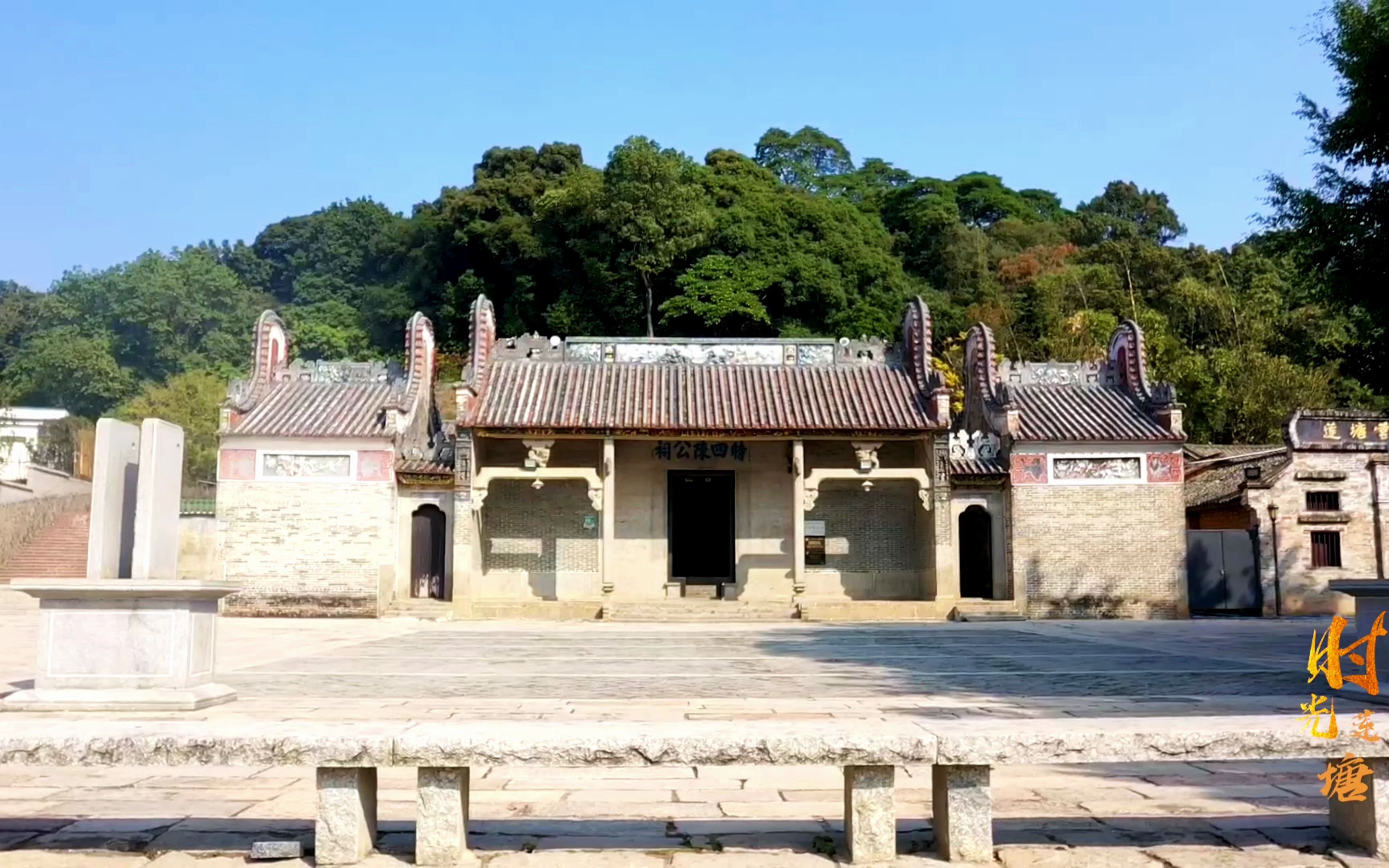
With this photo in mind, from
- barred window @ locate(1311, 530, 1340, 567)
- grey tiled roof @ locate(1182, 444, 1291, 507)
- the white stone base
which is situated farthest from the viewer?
grey tiled roof @ locate(1182, 444, 1291, 507)

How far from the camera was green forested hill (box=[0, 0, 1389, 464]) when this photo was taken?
122 feet

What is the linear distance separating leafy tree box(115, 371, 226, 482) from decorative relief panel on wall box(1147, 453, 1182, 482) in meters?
27.8

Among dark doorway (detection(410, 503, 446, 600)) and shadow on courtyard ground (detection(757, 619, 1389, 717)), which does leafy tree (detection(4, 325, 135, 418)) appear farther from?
shadow on courtyard ground (detection(757, 619, 1389, 717))

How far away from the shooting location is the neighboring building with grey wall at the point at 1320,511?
22.1 m

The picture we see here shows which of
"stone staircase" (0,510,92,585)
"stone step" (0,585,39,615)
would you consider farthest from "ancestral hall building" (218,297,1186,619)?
"stone staircase" (0,510,92,585)

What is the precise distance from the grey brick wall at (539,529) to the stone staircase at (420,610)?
5.27 feet

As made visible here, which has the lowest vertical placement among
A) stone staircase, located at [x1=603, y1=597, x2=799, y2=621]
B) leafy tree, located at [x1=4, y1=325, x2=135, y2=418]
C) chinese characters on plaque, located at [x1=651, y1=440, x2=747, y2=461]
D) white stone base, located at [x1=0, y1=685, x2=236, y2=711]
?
stone staircase, located at [x1=603, y1=597, x2=799, y2=621]

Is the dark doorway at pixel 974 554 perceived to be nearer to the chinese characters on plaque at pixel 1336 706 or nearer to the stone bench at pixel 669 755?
the chinese characters on plaque at pixel 1336 706

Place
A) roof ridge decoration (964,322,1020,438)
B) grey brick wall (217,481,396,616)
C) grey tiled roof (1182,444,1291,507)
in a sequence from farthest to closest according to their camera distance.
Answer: grey tiled roof (1182,444,1291,507), roof ridge decoration (964,322,1020,438), grey brick wall (217,481,396,616)

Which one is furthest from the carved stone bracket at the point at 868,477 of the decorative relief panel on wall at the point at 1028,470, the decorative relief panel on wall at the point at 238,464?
the decorative relief panel on wall at the point at 238,464

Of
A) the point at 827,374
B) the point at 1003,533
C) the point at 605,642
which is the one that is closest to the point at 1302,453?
the point at 1003,533

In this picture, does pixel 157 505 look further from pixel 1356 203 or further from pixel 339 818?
pixel 1356 203

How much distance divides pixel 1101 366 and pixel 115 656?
73.1 feet

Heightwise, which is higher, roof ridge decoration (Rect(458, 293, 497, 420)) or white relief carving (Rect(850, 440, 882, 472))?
roof ridge decoration (Rect(458, 293, 497, 420))
